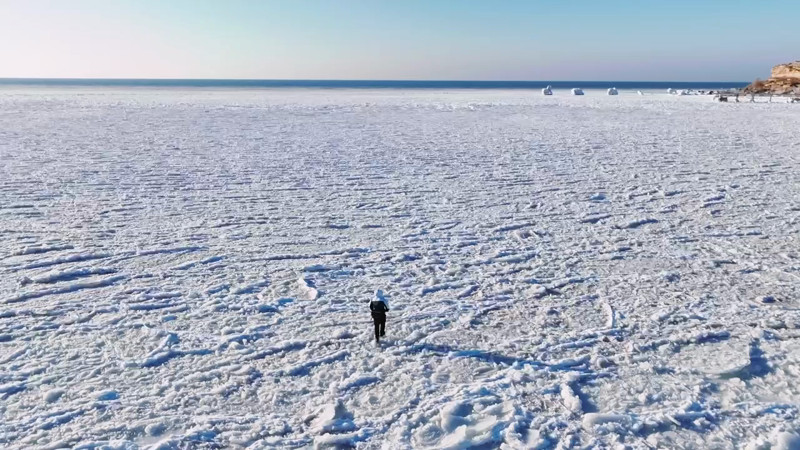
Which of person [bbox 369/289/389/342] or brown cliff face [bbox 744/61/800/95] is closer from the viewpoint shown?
person [bbox 369/289/389/342]

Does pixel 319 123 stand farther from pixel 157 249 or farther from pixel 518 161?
pixel 157 249

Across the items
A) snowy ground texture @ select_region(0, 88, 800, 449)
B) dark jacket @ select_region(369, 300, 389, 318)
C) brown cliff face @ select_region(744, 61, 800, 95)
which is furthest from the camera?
brown cliff face @ select_region(744, 61, 800, 95)

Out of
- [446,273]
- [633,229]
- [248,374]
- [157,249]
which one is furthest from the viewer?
[633,229]

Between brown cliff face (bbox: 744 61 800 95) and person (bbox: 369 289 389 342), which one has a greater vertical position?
brown cliff face (bbox: 744 61 800 95)

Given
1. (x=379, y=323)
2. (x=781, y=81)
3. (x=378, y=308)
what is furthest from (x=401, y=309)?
(x=781, y=81)

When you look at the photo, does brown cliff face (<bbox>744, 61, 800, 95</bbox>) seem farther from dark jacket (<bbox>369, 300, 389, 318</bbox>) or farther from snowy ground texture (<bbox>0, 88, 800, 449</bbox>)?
dark jacket (<bbox>369, 300, 389, 318</bbox>)

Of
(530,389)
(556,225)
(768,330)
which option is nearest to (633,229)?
(556,225)

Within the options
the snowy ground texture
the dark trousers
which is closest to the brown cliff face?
the snowy ground texture

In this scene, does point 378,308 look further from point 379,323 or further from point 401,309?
point 401,309
